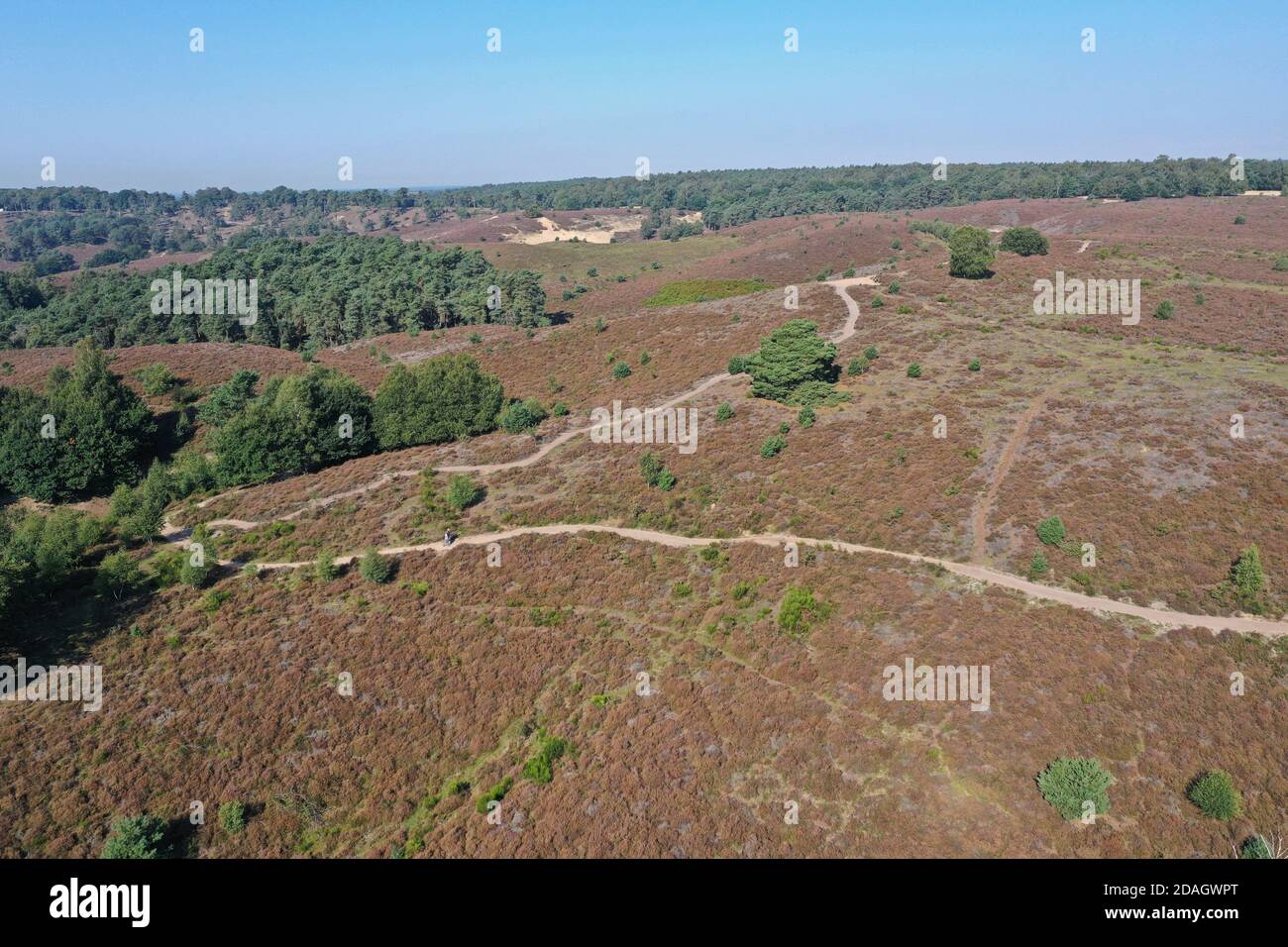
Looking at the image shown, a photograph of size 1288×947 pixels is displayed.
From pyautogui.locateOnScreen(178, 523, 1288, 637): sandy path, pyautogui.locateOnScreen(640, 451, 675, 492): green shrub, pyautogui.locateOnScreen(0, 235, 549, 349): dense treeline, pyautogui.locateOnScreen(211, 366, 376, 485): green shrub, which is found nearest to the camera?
pyautogui.locateOnScreen(178, 523, 1288, 637): sandy path

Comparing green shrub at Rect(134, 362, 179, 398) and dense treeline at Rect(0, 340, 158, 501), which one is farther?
green shrub at Rect(134, 362, 179, 398)

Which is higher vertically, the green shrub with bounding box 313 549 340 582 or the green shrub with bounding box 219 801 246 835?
the green shrub with bounding box 313 549 340 582

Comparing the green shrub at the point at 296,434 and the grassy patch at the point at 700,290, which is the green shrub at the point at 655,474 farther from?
the grassy patch at the point at 700,290

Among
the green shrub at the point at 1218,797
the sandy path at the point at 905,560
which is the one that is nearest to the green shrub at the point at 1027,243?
the sandy path at the point at 905,560

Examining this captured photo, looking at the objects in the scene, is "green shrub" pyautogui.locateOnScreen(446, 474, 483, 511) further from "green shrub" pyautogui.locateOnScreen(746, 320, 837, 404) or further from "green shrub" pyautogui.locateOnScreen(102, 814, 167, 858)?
"green shrub" pyautogui.locateOnScreen(746, 320, 837, 404)

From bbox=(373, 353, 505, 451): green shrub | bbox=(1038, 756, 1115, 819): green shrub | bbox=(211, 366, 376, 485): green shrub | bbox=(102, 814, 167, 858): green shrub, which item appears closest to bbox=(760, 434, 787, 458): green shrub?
bbox=(373, 353, 505, 451): green shrub

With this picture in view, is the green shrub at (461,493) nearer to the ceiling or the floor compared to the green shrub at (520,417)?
nearer to the floor

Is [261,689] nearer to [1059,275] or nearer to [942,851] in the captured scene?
[942,851]
